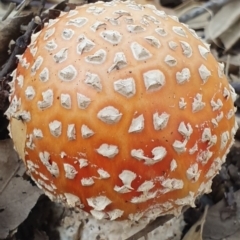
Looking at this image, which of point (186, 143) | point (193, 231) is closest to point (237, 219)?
point (193, 231)

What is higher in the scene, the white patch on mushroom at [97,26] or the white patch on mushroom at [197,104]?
the white patch on mushroom at [97,26]

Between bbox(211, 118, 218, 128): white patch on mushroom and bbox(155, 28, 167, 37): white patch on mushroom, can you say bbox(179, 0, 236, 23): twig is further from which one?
bbox(211, 118, 218, 128): white patch on mushroom

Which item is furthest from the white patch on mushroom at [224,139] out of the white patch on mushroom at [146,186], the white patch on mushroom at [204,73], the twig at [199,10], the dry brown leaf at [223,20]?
the twig at [199,10]

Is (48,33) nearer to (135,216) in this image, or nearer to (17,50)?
(17,50)

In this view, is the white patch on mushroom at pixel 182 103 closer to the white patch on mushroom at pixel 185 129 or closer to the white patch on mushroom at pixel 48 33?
the white patch on mushroom at pixel 185 129

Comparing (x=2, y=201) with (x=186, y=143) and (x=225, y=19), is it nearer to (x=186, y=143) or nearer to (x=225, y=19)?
(x=186, y=143)

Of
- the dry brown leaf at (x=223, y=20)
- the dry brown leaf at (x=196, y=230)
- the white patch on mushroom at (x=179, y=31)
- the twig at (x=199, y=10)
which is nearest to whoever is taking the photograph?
the white patch on mushroom at (x=179, y=31)
